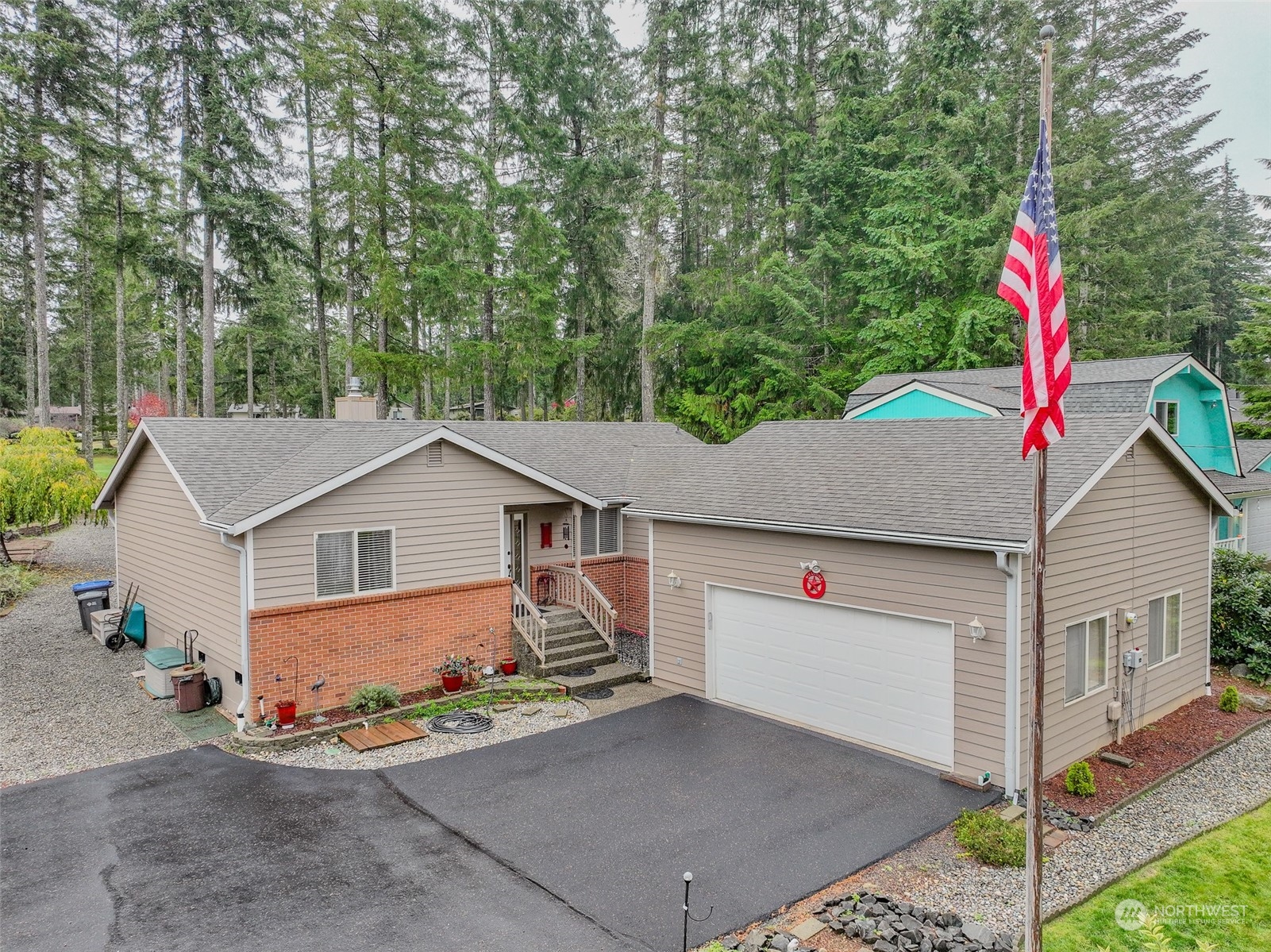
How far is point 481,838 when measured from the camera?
7.31 m

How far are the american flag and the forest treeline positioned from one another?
19936 mm

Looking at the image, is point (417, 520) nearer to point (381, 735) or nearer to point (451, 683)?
point (451, 683)

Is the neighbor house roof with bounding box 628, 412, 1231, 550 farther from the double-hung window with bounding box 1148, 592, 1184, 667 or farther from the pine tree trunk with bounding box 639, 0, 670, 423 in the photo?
the pine tree trunk with bounding box 639, 0, 670, 423

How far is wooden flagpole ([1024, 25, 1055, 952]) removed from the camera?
4789 mm

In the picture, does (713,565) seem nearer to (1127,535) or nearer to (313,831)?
(1127,535)

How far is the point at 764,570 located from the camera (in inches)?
420

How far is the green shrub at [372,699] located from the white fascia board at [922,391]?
1351cm

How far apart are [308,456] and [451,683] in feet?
15.2

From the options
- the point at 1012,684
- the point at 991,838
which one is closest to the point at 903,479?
the point at 1012,684

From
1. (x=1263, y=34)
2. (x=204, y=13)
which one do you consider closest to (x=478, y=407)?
(x=204, y=13)

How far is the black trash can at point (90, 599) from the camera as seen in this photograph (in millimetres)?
15109

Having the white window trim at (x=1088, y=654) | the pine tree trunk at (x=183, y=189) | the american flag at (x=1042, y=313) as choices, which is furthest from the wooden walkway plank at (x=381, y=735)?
the pine tree trunk at (x=183, y=189)

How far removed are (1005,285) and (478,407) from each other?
39.4 m

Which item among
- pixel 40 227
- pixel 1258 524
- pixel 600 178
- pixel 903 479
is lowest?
pixel 1258 524
